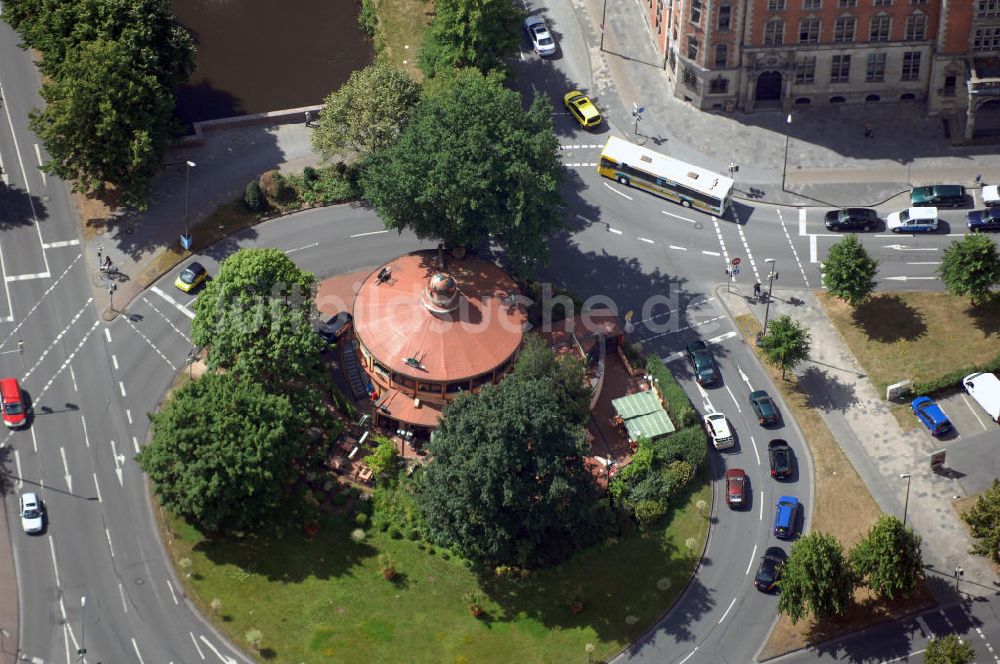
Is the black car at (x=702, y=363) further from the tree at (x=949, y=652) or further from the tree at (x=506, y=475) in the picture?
the tree at (x=949, y=652)

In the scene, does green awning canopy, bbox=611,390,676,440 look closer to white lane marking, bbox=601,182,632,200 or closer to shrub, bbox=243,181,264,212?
white lane marking, bbox=601,182,632,200

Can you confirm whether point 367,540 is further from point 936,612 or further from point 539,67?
point 539,67

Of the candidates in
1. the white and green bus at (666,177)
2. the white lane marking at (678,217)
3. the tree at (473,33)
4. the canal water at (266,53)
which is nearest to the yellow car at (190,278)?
the canal water at (266,53)

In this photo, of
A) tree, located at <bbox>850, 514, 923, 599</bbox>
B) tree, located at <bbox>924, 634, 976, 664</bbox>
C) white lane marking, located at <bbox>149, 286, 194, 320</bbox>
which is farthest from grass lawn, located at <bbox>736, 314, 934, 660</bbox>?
white lane marking, located at <bbox>149, 286, 194, 320</bbox>

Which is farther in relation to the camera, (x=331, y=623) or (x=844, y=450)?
(x=844, y=450)

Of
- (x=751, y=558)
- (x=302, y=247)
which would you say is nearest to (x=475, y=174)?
(x=302, y=247)

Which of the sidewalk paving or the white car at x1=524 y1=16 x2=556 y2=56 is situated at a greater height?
the white car at x1=524 y1=16 x2=556 y2=56

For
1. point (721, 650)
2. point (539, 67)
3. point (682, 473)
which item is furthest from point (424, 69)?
point (721, 650)
